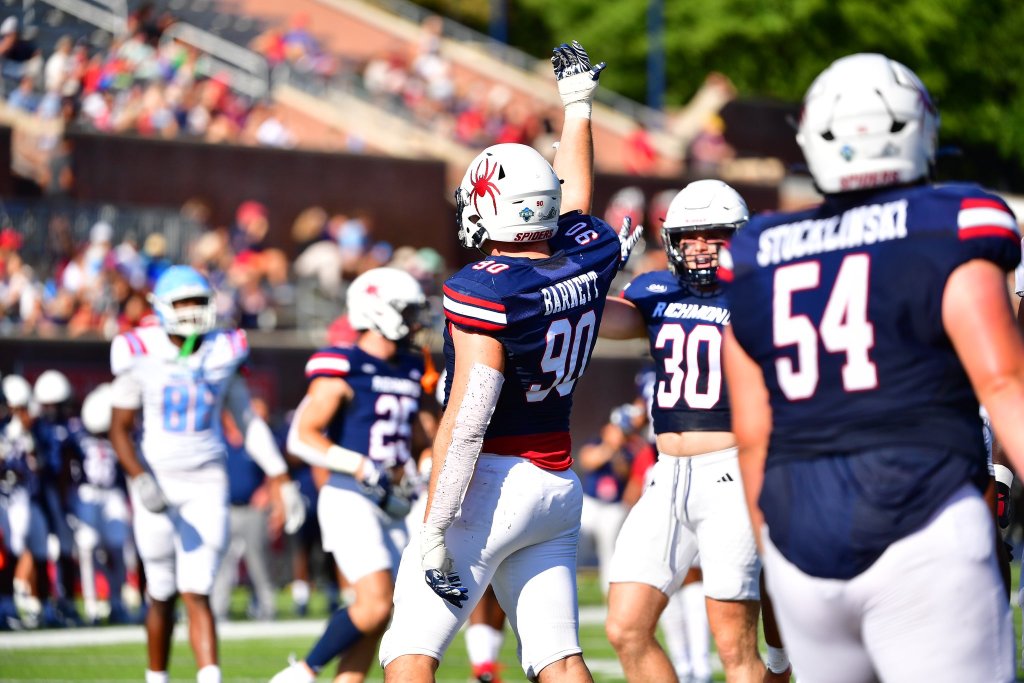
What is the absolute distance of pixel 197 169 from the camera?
18688 mm

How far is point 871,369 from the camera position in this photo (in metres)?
3.38

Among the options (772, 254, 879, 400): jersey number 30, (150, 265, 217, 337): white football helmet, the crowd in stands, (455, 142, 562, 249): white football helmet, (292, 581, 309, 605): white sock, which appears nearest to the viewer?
(772, 254, 879, 400): jersey number 30

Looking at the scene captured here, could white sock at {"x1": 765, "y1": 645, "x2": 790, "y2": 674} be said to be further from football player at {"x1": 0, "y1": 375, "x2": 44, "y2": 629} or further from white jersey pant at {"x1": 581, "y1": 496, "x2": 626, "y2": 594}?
football player at {"x1": 0, "y1": 375, "x2": 44, "y2": 629}

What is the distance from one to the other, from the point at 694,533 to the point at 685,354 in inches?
27.2

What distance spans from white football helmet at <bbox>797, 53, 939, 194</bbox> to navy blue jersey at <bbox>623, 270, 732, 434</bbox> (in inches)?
98.9

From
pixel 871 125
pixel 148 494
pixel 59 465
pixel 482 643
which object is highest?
pixel 871 125

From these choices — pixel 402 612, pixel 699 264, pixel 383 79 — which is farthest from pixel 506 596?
pixel 383 79

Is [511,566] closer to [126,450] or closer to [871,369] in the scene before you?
[871,369]

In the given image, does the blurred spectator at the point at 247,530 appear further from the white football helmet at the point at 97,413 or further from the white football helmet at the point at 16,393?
the white football helmet at the point at 16,393

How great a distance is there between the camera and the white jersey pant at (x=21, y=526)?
13.5 metres

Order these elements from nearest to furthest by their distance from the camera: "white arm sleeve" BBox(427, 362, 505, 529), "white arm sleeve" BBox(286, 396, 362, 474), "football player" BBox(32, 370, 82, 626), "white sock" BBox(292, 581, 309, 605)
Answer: "white arm sleeve" BBox(427, 362, 505, 529) < "white arm sleeve" BBox(286, 396, 362, 474) < "football player" BBox(32, 370, 82, 626) < "white sock" BBox(292, 581, 309, 605)

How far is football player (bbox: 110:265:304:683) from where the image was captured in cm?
798

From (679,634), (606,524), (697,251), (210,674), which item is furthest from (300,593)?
(697,251)

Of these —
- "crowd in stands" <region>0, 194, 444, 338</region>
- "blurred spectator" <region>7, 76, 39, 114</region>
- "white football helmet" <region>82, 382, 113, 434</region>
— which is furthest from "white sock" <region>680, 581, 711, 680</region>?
"blurred spectator" <region>7, 76, 39, 114</region>
